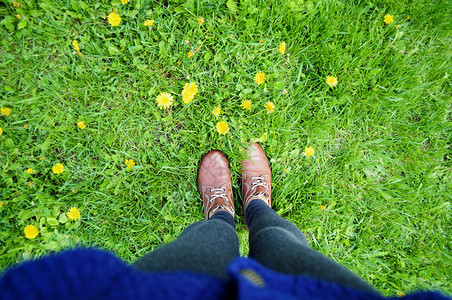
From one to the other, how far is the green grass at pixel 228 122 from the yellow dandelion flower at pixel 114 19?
0.18 feet

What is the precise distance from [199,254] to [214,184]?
2.94 feet

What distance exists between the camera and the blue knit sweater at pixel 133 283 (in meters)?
0.59

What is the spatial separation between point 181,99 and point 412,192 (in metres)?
1.91

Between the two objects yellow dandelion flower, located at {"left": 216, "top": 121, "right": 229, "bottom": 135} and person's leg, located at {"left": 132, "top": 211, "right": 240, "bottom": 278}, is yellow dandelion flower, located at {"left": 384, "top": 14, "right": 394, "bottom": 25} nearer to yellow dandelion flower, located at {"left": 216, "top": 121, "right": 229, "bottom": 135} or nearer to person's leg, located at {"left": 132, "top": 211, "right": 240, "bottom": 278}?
yellow dandelion flower, located at {"left": 216, "top": 121, "right": 229, "bottom": 135}

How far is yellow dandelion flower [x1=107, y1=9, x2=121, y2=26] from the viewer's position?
1.70 metres

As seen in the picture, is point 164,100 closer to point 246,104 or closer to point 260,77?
point 246,104

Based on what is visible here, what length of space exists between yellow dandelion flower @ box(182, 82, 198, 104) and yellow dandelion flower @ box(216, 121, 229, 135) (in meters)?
0.27

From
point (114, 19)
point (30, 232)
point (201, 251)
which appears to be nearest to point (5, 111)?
point (30, 232)

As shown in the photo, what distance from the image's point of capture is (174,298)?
0.61 meters

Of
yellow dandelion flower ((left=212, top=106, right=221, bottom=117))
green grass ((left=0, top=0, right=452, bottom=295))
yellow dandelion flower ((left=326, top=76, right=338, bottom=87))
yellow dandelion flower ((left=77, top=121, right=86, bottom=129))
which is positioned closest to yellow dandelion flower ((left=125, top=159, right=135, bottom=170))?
green grass ((left=0, top=0, right=452, bottom=295))

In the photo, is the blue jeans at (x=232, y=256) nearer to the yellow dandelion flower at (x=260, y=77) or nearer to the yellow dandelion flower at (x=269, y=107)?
the yellow dandelion flower at (x=269, y=107)

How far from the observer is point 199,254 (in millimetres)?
868

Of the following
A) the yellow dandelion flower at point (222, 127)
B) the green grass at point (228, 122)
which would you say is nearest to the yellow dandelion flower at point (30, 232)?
the green grass at point (228, 122)

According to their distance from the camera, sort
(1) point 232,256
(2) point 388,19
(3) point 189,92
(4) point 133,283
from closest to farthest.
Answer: (4) point 133,283, (1) point 232,256, (3) point 189,92, (2) point 388,19
